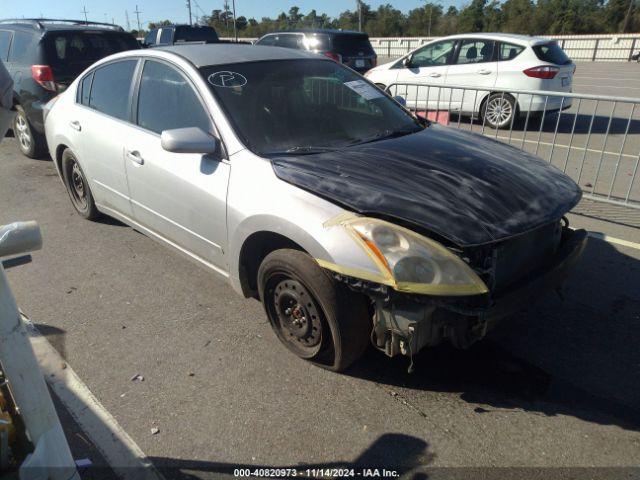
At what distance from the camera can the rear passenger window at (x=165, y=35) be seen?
17.3 meters

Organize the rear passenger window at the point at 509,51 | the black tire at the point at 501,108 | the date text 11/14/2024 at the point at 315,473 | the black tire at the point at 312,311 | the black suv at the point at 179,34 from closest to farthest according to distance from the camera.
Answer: the date text 11/14/2024 at the point at 315,473 → the black tire at the point at 312,311 → the black tire at the point at 501,108 → the rear passenger window at the point at 509,51 → the black suv at the point at 179,34

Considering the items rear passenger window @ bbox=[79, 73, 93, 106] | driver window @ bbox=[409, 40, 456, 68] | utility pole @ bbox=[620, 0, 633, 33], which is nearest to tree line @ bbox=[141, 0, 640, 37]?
utility pole @ bbox=[620, 0, 633, 33]

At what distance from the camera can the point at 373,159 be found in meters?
2.96

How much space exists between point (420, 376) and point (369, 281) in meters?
0.86

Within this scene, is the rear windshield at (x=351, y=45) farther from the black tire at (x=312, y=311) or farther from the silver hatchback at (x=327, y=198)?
the black tire at (x=312, y=311)

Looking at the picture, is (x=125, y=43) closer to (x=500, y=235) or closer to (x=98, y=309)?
(x=98, y=309)

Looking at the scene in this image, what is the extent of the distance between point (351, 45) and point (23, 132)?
28.0ft

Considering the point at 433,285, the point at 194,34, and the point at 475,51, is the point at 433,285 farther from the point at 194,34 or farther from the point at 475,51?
the point at 194,34

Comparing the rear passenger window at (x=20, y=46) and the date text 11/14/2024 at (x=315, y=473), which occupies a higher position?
the rear passenger window at (x=20, y=46)

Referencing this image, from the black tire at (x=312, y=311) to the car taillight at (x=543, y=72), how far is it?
840 centimetres

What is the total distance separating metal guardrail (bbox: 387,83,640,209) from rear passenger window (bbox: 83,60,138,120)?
3.55m

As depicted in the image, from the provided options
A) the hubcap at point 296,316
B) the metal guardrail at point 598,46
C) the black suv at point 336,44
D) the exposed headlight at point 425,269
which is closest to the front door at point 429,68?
the black suv at point 336,44

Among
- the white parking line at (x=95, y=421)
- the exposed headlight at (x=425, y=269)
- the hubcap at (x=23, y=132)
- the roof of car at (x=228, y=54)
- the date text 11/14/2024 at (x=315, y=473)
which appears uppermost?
the roof of car at (x=228, y=54)

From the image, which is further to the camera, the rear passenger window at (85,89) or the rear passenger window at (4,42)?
the rear passenger window at (4,42)
